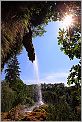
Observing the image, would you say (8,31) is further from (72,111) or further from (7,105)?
(7,105)

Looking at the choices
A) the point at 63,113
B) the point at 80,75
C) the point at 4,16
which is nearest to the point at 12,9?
the point at 4,16

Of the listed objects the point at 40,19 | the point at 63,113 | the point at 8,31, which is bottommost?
the point at 63,113

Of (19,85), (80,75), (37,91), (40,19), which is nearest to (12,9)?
(80,75)

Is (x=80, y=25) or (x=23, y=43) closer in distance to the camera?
(x=80, y=25)

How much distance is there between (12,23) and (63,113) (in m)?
4.11

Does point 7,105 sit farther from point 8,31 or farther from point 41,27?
point 8,31

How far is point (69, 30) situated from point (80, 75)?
262 cm

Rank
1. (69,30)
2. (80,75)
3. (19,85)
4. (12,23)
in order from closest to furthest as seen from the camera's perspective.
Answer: (80,75) → (12,23) → (69,30) → (19,85)

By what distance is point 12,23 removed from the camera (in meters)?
9.32

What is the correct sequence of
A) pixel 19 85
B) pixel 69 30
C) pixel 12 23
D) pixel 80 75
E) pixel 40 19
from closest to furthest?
pixel 80 75
pixel 12 23
pixel 69 30
pixel 40 19
pixel 19 85

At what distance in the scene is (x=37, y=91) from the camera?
31.8m

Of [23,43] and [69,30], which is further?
[23,43]

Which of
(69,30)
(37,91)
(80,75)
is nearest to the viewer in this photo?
(80,75)

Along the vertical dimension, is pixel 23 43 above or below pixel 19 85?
above
